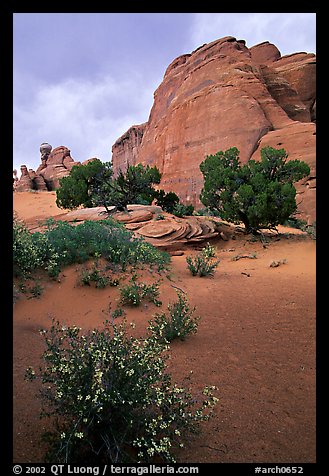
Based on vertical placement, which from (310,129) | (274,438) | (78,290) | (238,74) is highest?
(238,74)

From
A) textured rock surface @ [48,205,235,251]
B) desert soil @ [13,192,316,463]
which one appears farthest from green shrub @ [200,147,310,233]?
desert soil @ [13,192,316,463]

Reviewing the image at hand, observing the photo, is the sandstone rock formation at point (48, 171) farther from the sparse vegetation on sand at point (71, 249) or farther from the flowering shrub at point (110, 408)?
the flowering shrub at point (110, 408)

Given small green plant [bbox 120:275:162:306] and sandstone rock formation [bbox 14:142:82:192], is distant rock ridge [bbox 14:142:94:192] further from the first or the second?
small green plant [bbox 120:275:162:306]

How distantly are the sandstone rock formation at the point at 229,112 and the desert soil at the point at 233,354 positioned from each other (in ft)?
63.4

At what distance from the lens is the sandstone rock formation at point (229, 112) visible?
26.5m

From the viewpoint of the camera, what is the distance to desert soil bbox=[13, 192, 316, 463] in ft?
6.73

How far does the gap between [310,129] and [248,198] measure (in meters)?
15.8

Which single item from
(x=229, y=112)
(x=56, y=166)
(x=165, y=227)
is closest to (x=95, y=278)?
(x=165, y=227)

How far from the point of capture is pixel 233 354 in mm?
3512
